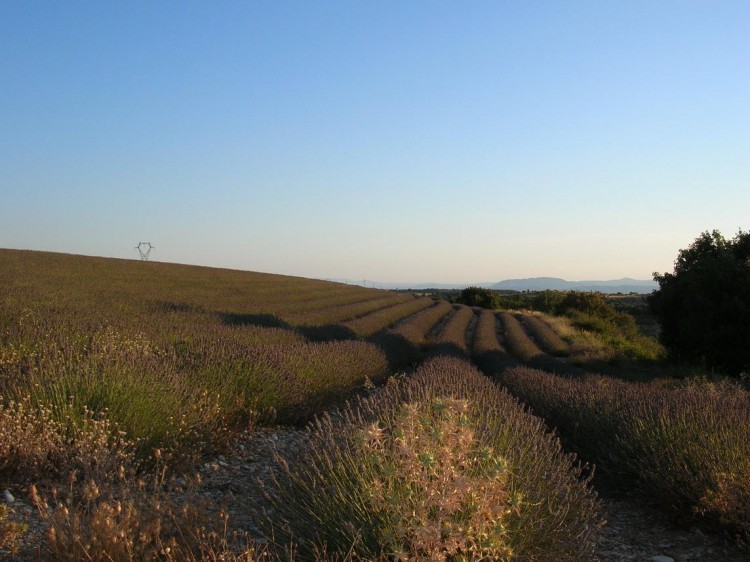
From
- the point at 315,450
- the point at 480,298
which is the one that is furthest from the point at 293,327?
the point at 480,298

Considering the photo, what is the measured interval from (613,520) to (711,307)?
1364 cm

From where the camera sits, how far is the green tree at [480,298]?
2042 inches

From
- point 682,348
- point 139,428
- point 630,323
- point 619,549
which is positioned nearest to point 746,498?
point 619,549

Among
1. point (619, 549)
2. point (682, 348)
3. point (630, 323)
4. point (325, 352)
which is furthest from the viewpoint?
point (630, 323)

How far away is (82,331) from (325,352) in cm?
336

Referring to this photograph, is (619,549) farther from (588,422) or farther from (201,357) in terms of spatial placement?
(201,357)

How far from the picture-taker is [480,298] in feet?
173

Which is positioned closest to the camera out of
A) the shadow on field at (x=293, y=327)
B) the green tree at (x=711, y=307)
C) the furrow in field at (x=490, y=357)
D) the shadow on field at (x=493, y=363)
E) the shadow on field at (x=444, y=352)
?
the shadow on field at (x=493, y=363)

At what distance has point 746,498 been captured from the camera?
161 inches

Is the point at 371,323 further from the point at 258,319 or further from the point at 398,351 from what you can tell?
the point at 398,351

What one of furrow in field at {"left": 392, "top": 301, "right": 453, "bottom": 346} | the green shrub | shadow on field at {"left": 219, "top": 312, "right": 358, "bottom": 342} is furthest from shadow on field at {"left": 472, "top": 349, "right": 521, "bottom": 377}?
the green shrub

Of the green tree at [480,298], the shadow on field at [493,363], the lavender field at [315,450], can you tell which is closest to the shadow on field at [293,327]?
the shadow on field at [493,363]

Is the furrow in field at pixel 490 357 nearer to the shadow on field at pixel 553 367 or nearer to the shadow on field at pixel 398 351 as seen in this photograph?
the shadow on field at pixel 553 367

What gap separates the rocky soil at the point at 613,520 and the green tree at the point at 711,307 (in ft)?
41.5
